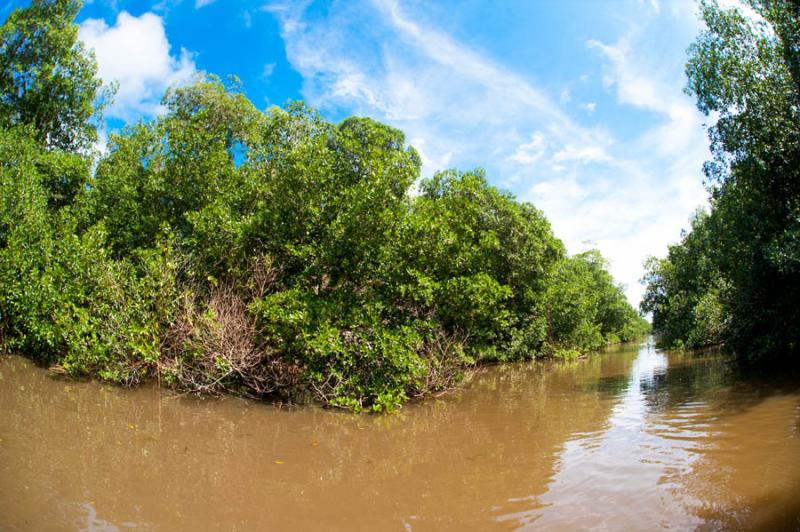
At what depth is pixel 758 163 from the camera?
13016mm

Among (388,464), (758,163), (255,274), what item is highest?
(758,163)

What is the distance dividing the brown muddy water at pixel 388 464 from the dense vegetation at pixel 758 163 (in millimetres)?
4662

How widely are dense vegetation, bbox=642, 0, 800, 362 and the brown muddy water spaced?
466 centimetres

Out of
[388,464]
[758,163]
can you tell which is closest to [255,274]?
[388,464]

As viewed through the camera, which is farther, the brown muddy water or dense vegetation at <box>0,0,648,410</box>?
dense vegetation at <box>0,0,648,410</box>

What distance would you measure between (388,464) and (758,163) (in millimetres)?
13673

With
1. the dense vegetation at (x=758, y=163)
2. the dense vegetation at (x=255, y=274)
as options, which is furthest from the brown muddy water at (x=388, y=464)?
the dense vegetation at (x=758, y=163)

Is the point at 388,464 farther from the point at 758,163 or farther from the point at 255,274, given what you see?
the point at 758,163

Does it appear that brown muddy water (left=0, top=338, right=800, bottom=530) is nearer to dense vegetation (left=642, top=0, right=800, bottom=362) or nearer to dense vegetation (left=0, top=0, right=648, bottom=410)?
dense vegetation (left=0, top=0, right=648, bottom=410)

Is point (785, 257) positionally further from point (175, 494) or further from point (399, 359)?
point (175, 494)

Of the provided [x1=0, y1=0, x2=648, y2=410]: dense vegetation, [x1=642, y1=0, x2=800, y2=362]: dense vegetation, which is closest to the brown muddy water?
[x1=0, y1=0, x2=648, y2=410]: dense vegetation

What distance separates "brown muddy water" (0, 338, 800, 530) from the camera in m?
4.29

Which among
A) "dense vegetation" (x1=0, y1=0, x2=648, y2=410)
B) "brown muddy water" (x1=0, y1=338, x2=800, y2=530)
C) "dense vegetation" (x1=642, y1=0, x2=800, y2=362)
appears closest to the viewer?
"brown muddy water" (x1=0, y1=338, x2=800, y2=530)

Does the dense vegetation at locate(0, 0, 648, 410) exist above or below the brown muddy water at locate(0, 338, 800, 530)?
above
